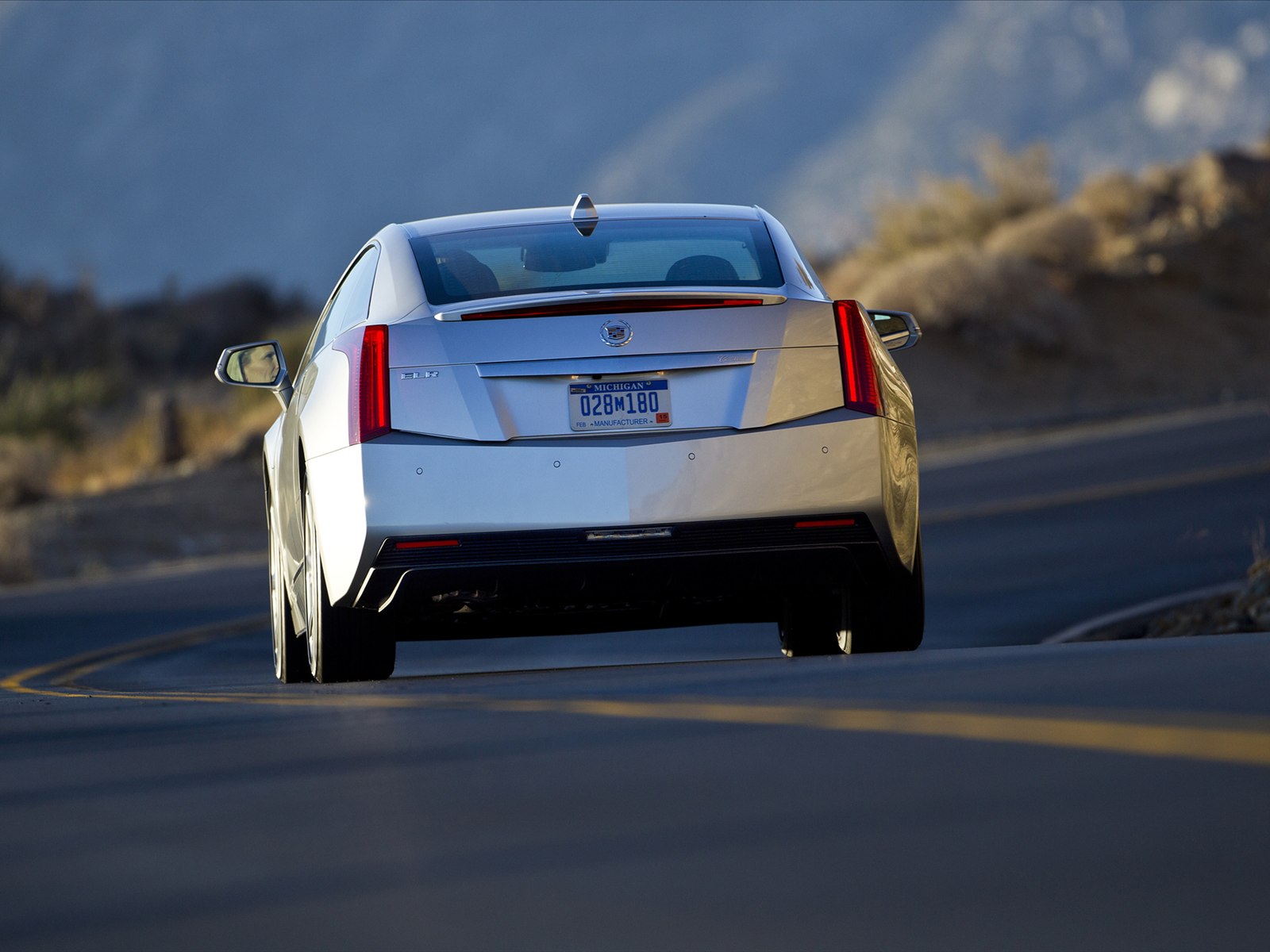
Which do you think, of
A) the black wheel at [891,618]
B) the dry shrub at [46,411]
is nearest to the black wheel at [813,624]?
the black wheel at [891,618]

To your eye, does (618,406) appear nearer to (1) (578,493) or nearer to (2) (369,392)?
(1) (578,493)

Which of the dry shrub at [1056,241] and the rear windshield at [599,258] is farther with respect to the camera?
the dry shrub at [1056,241]

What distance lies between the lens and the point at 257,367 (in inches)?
355

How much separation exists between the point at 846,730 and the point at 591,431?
2.01 meters

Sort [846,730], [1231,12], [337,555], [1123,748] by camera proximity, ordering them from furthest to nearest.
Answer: [1231,12]
[337,555]
[846,730]
[1123,748]

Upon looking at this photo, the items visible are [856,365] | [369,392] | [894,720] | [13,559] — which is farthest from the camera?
[13,559]

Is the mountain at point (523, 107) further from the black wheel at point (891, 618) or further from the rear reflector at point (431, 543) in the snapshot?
the rear reflector at point (431, 543)

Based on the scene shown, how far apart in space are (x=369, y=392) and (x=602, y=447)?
0.83 m

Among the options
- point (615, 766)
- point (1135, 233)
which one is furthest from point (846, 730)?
point (1135, 233)

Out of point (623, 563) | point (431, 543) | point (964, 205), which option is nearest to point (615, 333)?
point (623, 563)

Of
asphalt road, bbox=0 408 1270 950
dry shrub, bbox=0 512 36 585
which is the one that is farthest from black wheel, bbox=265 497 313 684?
dry shrub, bbox=0 512 36 585

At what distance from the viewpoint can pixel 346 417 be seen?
729 cm

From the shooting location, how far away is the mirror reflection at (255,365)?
8953mm

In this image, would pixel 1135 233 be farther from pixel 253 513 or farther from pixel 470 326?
pixel 470 326
